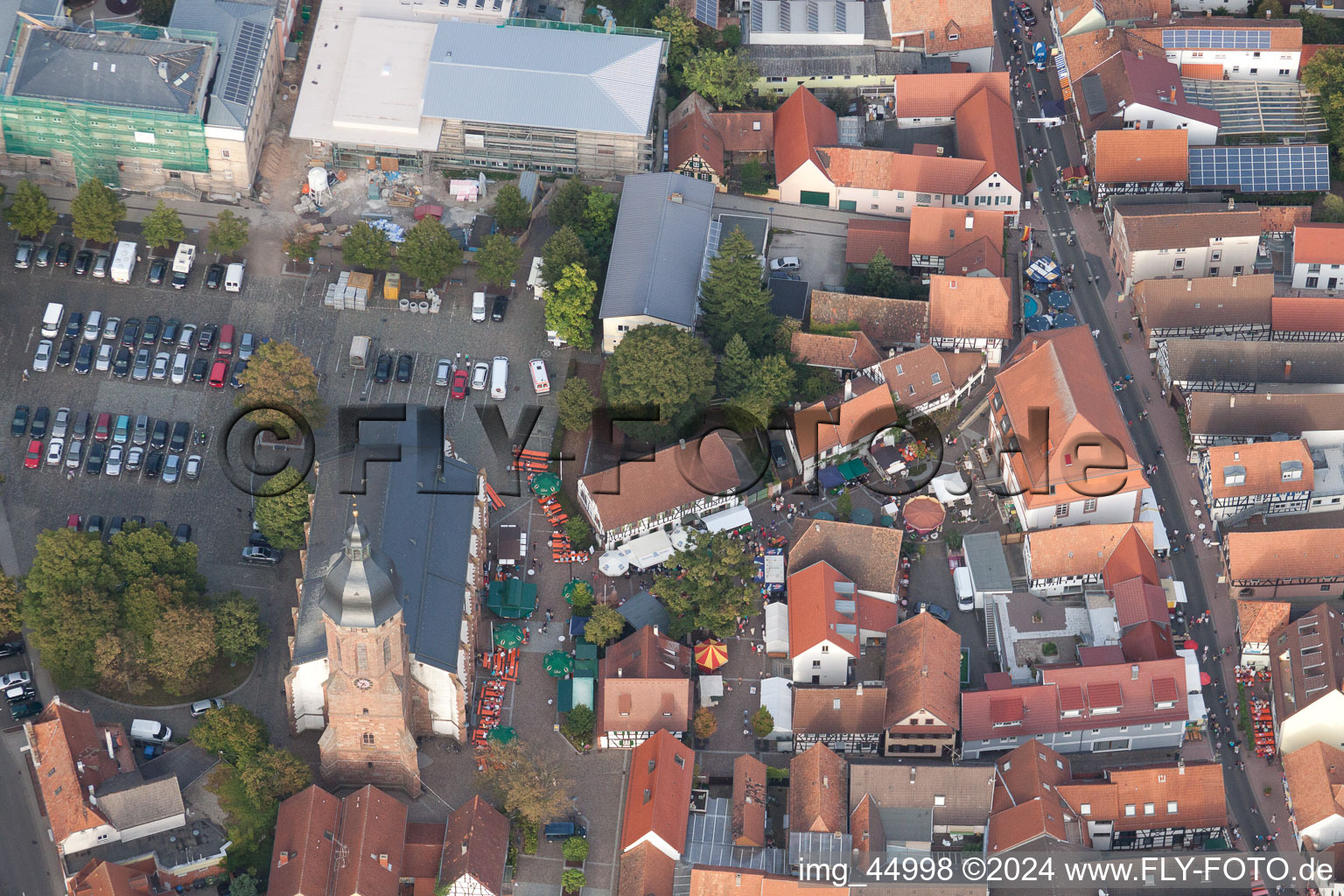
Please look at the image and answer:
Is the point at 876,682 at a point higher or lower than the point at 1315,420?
lower

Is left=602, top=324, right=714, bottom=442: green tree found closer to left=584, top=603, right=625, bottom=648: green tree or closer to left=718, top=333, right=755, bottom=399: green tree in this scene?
left=718, top=333, right=755, bottom=399: green tree

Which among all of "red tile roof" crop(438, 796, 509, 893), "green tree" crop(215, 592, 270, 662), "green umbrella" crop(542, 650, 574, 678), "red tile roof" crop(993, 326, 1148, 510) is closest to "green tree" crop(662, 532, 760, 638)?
"green umbrella" crop(542, 650, 574, 678)

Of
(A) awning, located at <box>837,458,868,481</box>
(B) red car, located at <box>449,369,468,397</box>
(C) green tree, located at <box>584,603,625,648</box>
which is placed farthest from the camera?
(B) red car, located at <box>449,369,468,397</box>

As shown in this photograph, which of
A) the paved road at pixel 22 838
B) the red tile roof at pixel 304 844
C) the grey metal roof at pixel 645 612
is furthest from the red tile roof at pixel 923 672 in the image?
the paved road at pixel 22 838

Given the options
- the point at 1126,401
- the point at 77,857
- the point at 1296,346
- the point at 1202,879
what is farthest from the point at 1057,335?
the point at 77,857

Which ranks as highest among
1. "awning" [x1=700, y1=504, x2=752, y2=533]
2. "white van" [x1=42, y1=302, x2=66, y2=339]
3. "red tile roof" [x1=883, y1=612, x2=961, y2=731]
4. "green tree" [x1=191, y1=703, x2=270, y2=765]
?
"white van" [x1=42, y1=302, x2=66, y2=339]

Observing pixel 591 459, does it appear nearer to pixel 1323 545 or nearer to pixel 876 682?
pixel 876 682

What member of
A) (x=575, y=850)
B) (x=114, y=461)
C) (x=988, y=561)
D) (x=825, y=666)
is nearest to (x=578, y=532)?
(x=825, y=666)
